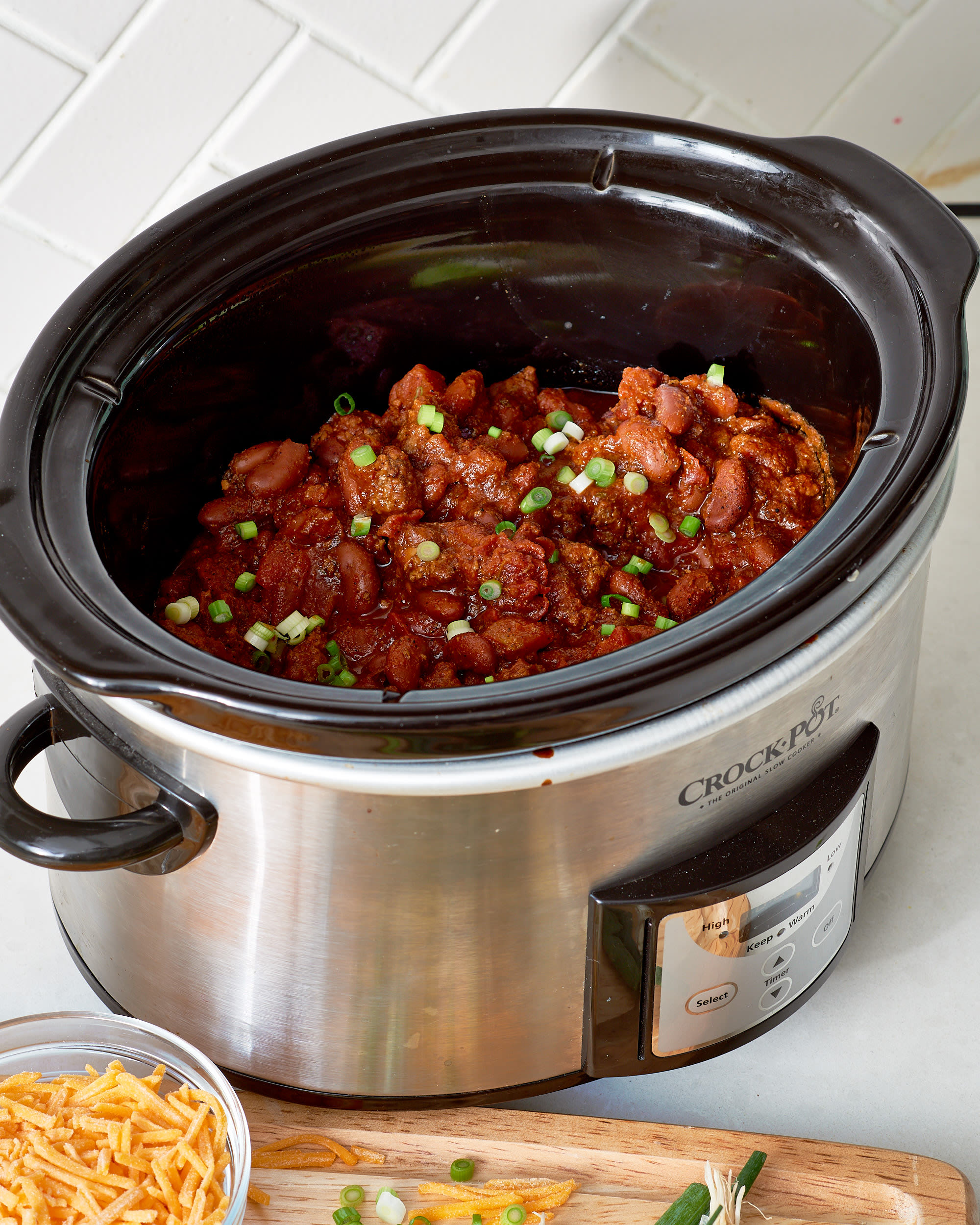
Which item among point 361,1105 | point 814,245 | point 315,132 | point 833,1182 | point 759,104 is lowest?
point 361,1105

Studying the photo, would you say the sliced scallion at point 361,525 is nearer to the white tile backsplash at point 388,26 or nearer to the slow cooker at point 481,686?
the slow cooker at point 481,686

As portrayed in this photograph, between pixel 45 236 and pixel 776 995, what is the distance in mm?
1557

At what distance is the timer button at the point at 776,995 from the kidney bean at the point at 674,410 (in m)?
0.67

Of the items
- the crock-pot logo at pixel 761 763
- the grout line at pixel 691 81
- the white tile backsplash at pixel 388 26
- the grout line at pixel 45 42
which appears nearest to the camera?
the crock-pot logo at pixel 761 763

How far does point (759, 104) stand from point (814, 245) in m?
1.01

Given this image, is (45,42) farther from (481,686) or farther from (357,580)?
(481,686)

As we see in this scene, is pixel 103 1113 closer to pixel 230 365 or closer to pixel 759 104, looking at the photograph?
pixel 230 365

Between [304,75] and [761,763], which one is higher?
[304,75]

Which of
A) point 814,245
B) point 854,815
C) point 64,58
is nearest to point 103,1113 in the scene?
point 854,815

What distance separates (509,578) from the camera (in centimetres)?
146

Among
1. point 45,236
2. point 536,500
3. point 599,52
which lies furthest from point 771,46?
point 45,236

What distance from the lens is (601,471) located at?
5.23ft

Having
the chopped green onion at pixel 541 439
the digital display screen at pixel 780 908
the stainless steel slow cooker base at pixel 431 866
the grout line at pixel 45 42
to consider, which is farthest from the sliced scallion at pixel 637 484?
the grout line at pixel 45 42

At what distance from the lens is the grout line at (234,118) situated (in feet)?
6.34
